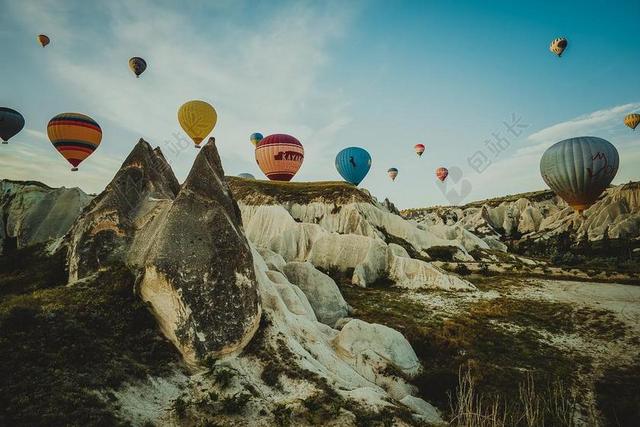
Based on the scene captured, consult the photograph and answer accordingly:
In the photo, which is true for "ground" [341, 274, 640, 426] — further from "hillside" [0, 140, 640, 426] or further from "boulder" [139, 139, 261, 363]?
"boulder" [139, 139, 261, 363]

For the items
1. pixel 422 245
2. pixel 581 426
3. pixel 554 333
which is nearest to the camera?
pixel 581 426

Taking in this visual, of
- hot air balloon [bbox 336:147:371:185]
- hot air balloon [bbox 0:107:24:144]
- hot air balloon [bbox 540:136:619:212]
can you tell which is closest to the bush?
hot air balloon [bbox 540:136:619:212]

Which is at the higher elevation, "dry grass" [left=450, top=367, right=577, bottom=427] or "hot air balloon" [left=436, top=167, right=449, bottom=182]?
"hot air balloon" [left=436, top=167, right=449, bottom=182]

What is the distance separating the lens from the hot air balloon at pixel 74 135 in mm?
31531

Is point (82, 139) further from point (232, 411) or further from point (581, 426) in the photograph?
point (581, 426)

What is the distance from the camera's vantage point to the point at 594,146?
40.7 meters

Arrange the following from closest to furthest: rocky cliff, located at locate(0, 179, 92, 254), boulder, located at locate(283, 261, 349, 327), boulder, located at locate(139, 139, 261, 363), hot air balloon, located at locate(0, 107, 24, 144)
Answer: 1. boulder, located at locate(139, 139, 261, 363)
2. boulder, located at locate(283, 261, 349, 327)
3. rocky cliff, located at locate(0, 179, 92, 254)
4. hot air balloon, located at locate(0, 107, 24, 144)

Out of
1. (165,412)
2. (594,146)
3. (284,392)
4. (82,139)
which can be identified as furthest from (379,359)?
(594,146)

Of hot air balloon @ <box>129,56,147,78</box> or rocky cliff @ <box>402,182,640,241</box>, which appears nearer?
hot air balloon @ <box>129,56,147,78</box>

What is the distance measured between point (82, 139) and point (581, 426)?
40876 mm

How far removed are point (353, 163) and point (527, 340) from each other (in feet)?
126

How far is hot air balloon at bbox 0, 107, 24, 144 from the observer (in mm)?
37938

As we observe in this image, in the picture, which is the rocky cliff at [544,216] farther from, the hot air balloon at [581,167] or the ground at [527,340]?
the ground at [527,340]

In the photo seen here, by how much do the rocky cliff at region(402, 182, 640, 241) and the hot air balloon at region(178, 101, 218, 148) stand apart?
6998 centimetres
